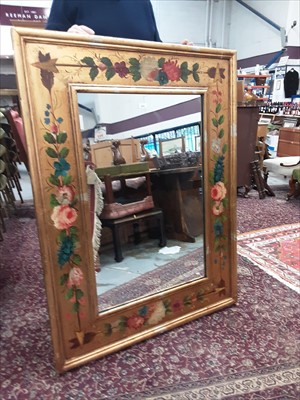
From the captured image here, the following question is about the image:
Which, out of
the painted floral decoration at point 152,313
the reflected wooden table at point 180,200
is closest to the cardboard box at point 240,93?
the reflected wooden table at point 180,200

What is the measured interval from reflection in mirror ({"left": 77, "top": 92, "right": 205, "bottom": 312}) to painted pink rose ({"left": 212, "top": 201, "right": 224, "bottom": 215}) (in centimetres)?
6

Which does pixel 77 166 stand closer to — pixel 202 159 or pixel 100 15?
pixel 202 159

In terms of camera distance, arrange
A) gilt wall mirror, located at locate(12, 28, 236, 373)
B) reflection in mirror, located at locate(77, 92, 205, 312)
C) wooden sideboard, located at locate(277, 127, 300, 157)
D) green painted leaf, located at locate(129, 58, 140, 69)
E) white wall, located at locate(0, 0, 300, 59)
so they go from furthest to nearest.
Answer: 1. white wall, located at locate(0, 0, 300, 59)
2. wooden sideboard, located at locate(277, 127, 300, 157)
3. reflection in mirror, located at locate(77, 92, 205, 312)
4. green painted leaf, located at locate(129, 58, 140, 69)
5. gilt wall mirror, located at locate(12, 28, 236, 373)

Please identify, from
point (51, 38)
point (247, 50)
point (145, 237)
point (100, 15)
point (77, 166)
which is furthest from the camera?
point (247, 50)

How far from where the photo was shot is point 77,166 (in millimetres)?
923

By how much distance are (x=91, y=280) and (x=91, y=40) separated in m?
0.77

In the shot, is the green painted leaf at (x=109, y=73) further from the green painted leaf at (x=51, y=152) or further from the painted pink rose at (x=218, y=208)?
the painted pink rose at (x=218, y=208)

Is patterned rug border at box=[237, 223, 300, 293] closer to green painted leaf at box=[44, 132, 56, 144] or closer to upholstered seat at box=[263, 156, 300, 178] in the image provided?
upholstered seat at box=[263, 156, 300, 178]

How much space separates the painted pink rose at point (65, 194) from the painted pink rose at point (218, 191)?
22.5 inches

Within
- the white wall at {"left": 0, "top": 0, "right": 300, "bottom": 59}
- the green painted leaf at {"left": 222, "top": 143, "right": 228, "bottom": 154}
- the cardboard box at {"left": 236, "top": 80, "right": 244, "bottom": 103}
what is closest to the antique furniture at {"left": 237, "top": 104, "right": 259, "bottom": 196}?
the cardboard box at {"left": 236, "top": 80, "right": 244, "bottom": 103}

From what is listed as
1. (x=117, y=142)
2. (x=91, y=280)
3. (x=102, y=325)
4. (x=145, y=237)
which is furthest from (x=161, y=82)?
(x=102, y=325)

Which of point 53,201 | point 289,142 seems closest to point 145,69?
point 53,201

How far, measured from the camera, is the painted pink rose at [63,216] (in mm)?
912

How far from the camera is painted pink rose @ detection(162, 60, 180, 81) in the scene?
3.29 ft
